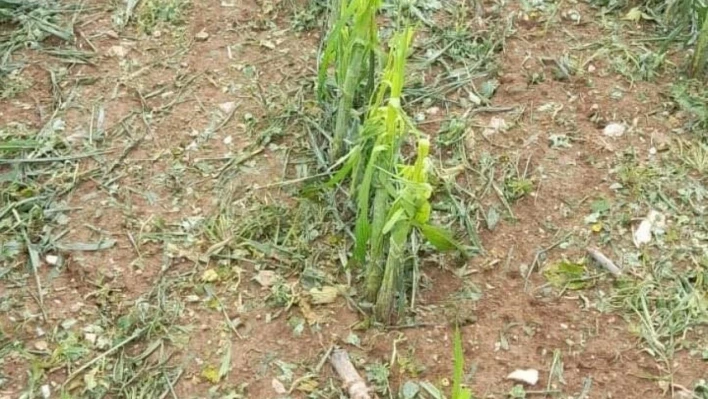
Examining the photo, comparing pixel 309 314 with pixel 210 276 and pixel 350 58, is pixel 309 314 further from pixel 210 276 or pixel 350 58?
pixel 350 58

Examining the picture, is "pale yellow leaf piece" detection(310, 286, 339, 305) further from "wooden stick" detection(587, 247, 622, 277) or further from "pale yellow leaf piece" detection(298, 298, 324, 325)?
"wooden stick" detection(587, 247, 622, 277)

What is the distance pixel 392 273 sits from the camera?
76.6 inches

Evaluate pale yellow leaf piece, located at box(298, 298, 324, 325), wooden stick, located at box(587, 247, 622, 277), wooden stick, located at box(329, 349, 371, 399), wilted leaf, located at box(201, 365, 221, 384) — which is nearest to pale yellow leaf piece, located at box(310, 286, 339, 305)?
pale yellow leaf piece, located at box(298, 298, 324, 325)

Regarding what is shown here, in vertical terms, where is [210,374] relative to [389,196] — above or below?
below

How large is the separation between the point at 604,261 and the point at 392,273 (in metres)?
0.57

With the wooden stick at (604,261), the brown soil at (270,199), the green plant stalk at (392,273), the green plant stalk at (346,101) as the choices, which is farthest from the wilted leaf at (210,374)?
the wooden stick at (604,261)

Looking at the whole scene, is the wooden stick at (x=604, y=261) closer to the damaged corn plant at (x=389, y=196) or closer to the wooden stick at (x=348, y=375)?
the damaged corn plant at (x=389, y=196)

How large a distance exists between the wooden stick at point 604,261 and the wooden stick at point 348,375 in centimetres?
66

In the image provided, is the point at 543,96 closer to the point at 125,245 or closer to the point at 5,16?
the point at 125,245

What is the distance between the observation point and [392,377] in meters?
1.96

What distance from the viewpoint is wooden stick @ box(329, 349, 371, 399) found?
191cm

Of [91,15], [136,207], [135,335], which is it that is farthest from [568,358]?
[91,15]

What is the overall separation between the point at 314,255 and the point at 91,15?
1.18 meters

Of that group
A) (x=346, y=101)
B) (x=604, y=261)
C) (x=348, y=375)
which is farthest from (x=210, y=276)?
(x=604, y=261)
